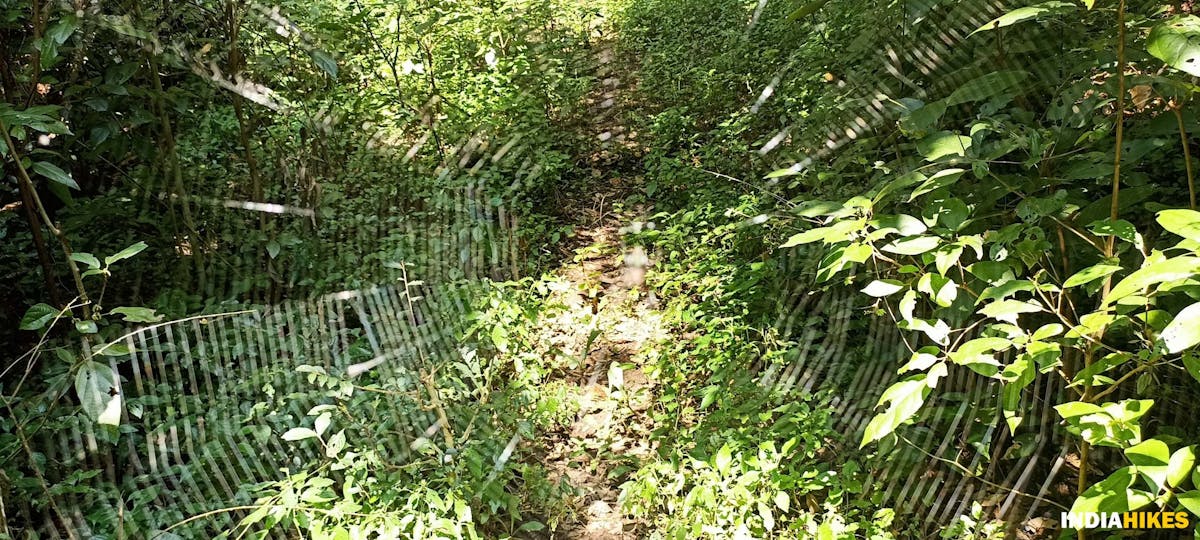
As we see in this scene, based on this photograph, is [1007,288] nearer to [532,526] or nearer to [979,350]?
[979,350]

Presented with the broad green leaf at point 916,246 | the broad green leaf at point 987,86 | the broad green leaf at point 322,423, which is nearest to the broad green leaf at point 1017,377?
the broad green leaf at point 916,246

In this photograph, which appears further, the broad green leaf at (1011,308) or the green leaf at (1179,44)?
the broad green leaf at (1011,308)

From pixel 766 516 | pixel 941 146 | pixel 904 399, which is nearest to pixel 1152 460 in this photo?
pixel 904 399

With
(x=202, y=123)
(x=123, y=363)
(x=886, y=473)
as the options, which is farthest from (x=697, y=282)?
(x=202, y=123)

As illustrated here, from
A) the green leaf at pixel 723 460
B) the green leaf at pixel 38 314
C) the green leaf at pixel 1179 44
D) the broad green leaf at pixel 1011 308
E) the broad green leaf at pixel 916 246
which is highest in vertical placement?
the green leaf at pixel 1179 44

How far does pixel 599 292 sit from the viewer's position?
11.6 feet

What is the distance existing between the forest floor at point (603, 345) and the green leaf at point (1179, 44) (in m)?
1.86

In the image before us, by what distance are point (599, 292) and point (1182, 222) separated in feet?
8.76

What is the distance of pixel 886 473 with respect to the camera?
7.07 ft

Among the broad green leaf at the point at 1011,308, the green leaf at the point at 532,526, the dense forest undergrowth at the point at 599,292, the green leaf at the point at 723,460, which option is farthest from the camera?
the green leaf at the point at 532,526

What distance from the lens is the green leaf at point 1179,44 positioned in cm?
105

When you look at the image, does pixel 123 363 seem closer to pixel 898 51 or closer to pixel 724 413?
pixel 724 413

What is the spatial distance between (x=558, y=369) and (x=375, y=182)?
1527 mm

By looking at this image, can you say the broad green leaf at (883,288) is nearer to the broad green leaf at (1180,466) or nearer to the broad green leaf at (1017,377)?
the broad green leaf at (1017,377)
